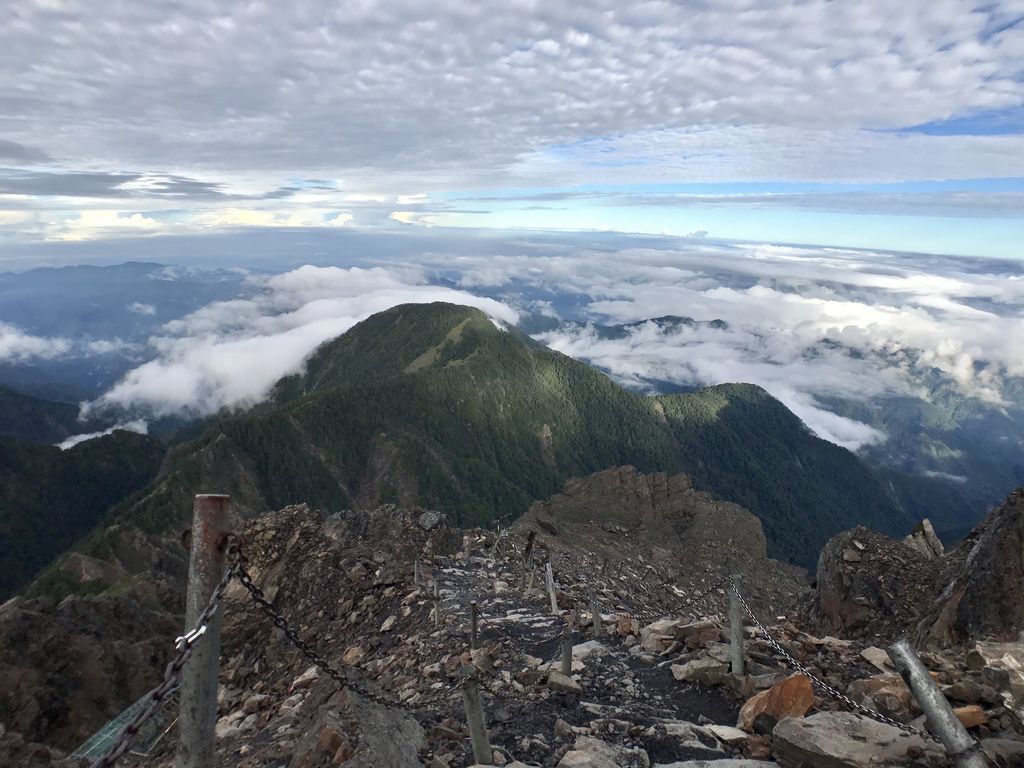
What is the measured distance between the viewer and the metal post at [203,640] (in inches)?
209

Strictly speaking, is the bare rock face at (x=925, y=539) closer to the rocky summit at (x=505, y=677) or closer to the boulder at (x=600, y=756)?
the rocky summit at (x=505, y=677)

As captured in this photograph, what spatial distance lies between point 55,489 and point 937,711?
650 ft

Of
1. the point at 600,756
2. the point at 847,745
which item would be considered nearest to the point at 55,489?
the point at 600,756

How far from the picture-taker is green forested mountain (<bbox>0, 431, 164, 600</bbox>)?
14225cm

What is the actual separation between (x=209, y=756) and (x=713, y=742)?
6.86 meters

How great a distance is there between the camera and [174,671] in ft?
17.1

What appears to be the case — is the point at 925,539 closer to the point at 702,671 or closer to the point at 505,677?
the point at 702,671

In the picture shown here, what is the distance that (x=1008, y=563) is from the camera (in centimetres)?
1304

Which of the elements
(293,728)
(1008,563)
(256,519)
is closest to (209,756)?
(293,728)

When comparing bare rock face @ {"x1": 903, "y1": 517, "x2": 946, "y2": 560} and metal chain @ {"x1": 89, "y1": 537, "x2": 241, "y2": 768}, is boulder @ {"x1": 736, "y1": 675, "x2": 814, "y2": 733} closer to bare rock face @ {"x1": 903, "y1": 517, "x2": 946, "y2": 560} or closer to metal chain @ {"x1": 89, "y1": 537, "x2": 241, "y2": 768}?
metal chain @ {"x1": 89, "y1": 537, "x2": 241, "y2": 768}

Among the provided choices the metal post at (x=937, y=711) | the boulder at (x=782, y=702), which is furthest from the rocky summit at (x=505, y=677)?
the metal post at (x=937, y=711)

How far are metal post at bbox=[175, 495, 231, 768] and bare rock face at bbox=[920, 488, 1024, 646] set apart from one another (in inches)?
498

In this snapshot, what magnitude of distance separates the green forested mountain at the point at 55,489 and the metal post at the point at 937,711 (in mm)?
159568

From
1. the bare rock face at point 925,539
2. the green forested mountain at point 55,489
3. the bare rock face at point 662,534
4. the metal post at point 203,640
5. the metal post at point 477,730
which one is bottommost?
the green forested mountain at point 55,489
